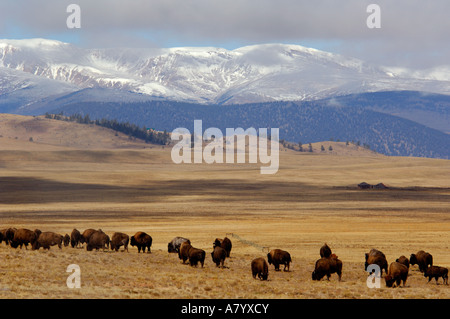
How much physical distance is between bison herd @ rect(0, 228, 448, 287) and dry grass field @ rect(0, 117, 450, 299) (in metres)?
0.54

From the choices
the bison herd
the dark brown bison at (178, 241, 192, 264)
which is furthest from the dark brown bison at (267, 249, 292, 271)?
the dark brown bison at (178, 241, 192, 264)

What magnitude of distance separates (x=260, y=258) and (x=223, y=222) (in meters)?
33.7

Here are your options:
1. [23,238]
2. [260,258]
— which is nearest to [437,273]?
[260,258]

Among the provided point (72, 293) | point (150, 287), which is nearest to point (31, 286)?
point (72, 293)

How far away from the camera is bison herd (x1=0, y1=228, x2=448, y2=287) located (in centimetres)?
2658

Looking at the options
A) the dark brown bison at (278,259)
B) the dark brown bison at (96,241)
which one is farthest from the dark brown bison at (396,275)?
the dark brown bison at (96,241)

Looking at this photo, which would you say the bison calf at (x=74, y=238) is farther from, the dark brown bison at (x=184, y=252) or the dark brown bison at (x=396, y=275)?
the dark brown bison at (x=396, y=275)

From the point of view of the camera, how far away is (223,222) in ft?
199

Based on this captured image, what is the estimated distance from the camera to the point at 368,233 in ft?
165

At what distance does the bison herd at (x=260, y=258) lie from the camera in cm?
2658

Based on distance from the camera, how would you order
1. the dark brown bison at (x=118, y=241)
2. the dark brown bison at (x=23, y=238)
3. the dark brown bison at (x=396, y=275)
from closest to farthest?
the dark brown bison at (x=396, y=275) < the dark brown bison at (x=23, y=238) < the dark brown bison at (x=118, y=241)

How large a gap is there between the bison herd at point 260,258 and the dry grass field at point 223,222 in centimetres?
54

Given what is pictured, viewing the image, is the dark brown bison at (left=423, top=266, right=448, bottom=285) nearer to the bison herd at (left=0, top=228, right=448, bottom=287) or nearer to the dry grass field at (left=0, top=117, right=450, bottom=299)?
the bison herd at (left=0, top=228, right=448, bottom=287)
